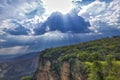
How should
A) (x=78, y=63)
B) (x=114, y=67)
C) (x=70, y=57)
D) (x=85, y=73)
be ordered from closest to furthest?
(x=114, y=67) → (x=85, y=73) → (x=78, y=63) → (x=70, y=57)

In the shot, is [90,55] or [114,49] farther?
[114,49]

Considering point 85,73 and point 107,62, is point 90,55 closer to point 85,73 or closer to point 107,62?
point 85,73

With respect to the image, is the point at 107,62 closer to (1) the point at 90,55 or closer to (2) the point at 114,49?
(1) the point at 90,55

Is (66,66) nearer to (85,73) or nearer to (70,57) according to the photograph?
(70,57)

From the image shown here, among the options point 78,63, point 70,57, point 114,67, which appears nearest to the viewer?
point 114,67

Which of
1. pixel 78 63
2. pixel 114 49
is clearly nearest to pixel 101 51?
pixel 114 49

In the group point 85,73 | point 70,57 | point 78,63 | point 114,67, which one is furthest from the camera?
point 70,57

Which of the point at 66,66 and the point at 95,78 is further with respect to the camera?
the point at 66,66

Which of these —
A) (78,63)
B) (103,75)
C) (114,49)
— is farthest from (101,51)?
(103,75)
